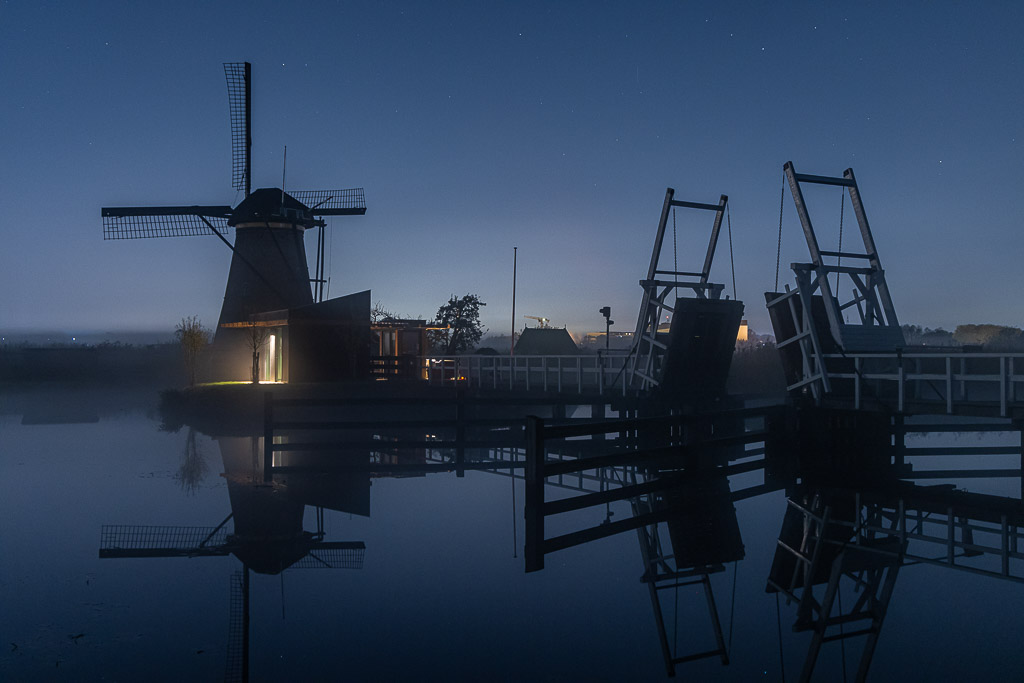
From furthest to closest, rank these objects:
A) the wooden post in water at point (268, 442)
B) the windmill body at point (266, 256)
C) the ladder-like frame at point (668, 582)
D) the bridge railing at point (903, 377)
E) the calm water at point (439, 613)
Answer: the windmill body at point (266, 256) < the wooden post in water at point (268, 442) < the bridge railing at point (903, 377) < the ladder-like frame at point (668, 582) < the calm water at point (439, 613)

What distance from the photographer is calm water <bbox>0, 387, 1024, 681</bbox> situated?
6.09 metres

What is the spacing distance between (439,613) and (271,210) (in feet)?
107

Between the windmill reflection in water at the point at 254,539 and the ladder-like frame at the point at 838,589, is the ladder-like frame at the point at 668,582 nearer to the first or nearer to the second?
the ladder-like frame at the point at 838,589

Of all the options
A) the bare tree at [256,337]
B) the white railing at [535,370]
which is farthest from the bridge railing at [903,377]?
the bare tree at [256,337]

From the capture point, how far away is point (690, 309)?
60.0 ft

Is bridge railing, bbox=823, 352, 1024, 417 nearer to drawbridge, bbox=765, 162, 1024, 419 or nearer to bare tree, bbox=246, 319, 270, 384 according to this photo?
drawbridge, bbox=765, 162, 1024, 419

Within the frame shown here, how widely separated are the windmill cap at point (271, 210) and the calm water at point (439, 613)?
2598 centimetres

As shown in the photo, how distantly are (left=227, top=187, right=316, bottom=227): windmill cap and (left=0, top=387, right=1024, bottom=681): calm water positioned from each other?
1023 inches

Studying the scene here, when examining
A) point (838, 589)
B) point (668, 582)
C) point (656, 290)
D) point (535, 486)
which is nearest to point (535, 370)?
point (656, 290)

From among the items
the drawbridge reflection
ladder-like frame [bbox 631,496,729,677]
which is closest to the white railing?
the drawbridge reflection

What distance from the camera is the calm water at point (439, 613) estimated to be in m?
6.09

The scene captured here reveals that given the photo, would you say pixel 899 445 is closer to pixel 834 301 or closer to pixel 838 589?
pixel 834 301

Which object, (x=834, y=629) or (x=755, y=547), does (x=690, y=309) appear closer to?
(x=755, y=547)

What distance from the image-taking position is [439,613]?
24.5ft
